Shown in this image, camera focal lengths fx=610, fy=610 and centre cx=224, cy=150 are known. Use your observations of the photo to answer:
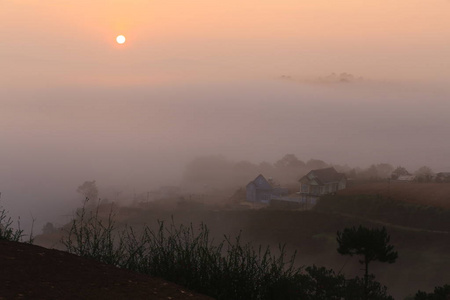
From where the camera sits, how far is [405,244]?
203ft

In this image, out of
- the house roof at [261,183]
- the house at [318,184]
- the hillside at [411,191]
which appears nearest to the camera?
the hillside at [411,191]

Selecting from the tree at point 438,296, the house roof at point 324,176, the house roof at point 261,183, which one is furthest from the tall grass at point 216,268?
the house roof at point 261,183

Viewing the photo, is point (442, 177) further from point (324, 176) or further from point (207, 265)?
point (207, 265)

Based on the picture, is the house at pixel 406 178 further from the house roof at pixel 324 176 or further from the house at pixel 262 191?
the house at pixel 262 191

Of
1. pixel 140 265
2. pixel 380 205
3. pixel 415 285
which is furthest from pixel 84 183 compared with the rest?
pixel 140 265

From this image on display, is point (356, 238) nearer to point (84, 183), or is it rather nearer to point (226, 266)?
point (226, 266)

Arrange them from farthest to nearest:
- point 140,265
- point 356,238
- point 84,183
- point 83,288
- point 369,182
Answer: point 84,183 < point 369,182 < point 356,238 < point 140,265 < point 83,288

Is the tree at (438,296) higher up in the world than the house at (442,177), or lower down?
lower down

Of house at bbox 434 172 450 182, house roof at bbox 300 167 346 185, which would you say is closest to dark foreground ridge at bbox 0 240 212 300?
house roof at bbox 300 167 346 185

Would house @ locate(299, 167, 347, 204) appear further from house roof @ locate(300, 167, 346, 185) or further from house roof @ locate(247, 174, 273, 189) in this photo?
house roof @ locate(247, 174, 273, 189)

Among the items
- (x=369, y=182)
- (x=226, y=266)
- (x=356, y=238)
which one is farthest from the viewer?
(x=369, y=182)

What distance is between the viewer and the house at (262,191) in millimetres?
92625

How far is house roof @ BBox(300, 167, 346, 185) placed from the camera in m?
83.7

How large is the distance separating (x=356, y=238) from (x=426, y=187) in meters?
51.7
